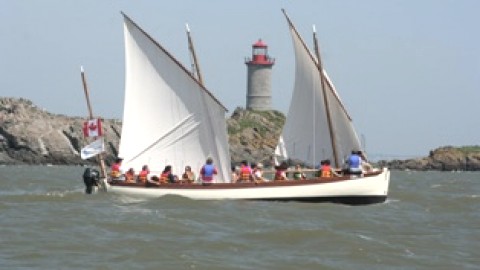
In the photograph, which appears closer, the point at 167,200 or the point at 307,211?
the point at 307,211

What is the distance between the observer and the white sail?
140 feet

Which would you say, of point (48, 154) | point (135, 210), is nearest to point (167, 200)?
point (135, 210)

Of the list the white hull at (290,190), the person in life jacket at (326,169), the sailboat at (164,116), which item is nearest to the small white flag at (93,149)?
the sailboat at (164,116)

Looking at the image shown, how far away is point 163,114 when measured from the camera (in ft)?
139

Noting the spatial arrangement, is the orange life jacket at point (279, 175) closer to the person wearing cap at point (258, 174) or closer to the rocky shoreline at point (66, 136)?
the person wearing cap at point (258, 174)

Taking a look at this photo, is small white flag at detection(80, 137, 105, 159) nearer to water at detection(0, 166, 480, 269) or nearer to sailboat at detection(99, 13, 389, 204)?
sailboat at detection(99, 13, 389, 204)

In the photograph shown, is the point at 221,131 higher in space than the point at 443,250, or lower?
higher

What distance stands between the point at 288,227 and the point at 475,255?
6200 millimetres

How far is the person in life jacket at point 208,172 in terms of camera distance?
3972 cm

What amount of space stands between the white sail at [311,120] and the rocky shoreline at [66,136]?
300ft

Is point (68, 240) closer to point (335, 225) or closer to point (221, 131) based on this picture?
point (335, 225)

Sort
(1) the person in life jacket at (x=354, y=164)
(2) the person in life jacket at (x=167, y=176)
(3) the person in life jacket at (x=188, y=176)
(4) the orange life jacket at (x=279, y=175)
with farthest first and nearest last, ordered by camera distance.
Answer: (2) the person in life jacket at (x=167, y=176) < (3) the person in life jacket at (x=188, y=176) < (4) the orange life jacket at (x=279, y=175) < (1) the person in life jacket at (x=354, y=164)

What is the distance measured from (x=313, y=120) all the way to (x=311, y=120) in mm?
85

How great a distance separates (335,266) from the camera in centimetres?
2323
